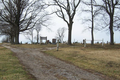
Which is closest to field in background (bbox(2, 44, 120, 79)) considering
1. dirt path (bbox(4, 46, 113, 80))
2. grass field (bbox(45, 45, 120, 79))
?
grass field (bbox(45, 45, 120, 79))

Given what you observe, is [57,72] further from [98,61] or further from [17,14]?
[17,14]

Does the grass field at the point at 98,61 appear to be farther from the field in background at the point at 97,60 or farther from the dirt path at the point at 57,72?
the dirt path at the point at 57,72

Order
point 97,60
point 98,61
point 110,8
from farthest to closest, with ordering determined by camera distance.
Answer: point 110,8, point 97,60, point 98,61

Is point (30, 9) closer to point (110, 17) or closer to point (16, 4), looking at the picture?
point (16, 4)

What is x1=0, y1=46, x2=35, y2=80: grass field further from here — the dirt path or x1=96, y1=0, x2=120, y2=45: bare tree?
x1=96, y1=0, x2=120, y2=45: bare tree

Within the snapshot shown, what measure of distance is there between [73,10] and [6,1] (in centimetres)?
1543

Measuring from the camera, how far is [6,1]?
2830cm

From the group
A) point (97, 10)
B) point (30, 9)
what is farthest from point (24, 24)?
point (97, 10)

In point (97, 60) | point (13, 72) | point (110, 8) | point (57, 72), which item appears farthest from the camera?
point (110, 8)

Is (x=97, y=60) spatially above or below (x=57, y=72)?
above

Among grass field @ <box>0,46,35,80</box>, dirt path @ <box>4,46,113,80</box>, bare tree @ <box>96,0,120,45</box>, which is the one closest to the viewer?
grass field @ <box>0,46,35,80</box>

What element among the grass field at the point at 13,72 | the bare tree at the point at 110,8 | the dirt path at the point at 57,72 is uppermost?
the bare tree at the point at 110,8

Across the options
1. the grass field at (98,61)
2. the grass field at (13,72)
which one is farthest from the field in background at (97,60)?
the grass field at (13,72)

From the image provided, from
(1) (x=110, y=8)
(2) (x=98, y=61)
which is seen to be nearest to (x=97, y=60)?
(2) (x=98, y=61)
